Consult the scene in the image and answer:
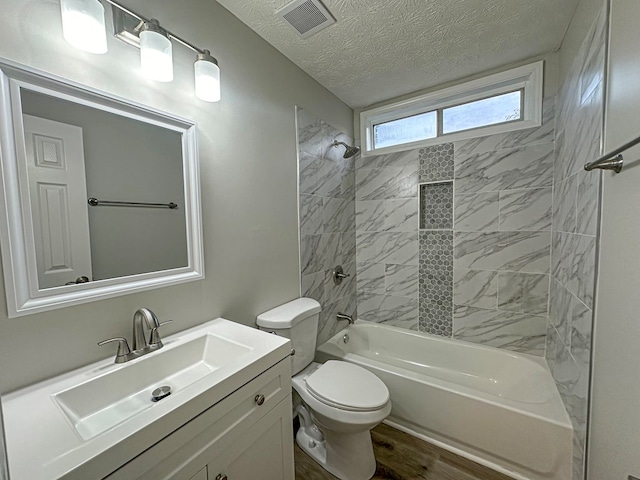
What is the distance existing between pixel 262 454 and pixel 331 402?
0.45 m

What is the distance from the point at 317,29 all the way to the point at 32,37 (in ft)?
4.09

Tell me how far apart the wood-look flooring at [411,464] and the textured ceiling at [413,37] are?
252 centimetres

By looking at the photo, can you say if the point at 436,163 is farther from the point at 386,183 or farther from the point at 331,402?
the point at 331,402

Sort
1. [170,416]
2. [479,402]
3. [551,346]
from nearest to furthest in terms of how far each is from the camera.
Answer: [170,416] → [479,402] → [551,346]

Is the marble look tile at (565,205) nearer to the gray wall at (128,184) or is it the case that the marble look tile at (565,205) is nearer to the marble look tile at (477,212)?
the marble look tile at (477,212)

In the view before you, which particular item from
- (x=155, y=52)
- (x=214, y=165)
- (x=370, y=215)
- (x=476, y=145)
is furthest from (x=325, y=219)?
(x=155, y=52)

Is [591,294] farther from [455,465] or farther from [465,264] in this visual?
[455,465]

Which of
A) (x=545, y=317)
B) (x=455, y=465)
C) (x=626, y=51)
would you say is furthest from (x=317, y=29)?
(x=455, y=465)

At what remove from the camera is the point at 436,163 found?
2182 millimetres

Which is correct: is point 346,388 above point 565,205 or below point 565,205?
below

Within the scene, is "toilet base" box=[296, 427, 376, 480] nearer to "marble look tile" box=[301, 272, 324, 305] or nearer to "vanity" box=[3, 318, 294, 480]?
"vanity" box=[3, 318, 294, 480]

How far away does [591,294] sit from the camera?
1093mm

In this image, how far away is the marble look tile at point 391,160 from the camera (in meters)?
2.29

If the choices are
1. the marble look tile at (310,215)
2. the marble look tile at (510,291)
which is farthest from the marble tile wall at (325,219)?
the marble look tile at (510,291)
